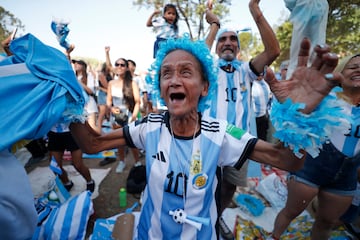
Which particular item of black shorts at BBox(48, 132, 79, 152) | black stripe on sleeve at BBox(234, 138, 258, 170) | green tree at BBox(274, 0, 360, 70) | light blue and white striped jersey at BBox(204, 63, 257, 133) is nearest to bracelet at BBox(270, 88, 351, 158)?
black stripe on sleeve at BBox(234, 138, 258, 170)

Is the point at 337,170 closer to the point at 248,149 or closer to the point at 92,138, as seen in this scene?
the point at 248,149

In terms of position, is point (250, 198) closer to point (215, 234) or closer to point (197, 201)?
point (215, 234)

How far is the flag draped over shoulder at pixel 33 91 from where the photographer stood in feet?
3.01

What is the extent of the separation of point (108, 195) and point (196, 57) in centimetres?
304

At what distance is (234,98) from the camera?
233 centimetres

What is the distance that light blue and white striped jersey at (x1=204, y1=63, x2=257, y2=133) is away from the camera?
7.60ft

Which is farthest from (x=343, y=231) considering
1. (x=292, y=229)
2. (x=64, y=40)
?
(x=64, y=40)

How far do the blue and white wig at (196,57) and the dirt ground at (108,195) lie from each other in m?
2.32

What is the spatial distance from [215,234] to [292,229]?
2.03m

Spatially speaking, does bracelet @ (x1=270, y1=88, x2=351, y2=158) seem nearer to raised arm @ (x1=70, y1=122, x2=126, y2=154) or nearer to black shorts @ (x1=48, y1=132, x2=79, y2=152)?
raised arm @ (x1=70, y1=122, x2=126, y2=154)

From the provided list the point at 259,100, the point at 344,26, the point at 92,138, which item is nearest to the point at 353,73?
the point at 92,138

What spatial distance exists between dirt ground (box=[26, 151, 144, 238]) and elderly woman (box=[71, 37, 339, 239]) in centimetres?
196

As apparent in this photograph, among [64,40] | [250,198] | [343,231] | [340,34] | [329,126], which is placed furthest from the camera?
[340,34]

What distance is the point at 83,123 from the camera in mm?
1346
